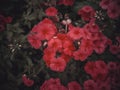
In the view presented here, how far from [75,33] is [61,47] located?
0.21 metres

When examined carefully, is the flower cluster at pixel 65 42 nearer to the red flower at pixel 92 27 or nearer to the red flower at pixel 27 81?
the red flower at pixel 92 27

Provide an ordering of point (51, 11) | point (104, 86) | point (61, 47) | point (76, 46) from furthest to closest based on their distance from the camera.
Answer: point (51, 11), point (76, 46), point (61, 47), point (104, 86)

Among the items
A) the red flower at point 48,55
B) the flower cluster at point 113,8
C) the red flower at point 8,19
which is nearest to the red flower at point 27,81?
the red flower at point 48,55

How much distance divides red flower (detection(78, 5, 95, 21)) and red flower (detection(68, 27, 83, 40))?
256 mm

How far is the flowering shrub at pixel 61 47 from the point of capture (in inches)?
122

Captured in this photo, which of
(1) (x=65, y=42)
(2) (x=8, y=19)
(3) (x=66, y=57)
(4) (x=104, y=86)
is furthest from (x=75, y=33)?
(2) (x=8, y=19)

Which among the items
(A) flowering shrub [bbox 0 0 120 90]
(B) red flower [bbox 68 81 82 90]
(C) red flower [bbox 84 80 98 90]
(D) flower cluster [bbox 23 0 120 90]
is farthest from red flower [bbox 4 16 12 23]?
(C) red flower [bbox 84 80 98 90]

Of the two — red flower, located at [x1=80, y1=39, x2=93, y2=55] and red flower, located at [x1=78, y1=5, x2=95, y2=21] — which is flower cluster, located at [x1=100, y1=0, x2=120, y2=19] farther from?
red flower, located at [x1=80, y1=39, x2=93, y2=55]

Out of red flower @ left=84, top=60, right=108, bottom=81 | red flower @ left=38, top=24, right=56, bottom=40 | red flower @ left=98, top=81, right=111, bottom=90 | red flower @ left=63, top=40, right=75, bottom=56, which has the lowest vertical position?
red flower @ left=98, top=81, right=111, bottom=90

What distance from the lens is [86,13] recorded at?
3.41m

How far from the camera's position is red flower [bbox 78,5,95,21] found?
3.37m

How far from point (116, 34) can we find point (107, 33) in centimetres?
12

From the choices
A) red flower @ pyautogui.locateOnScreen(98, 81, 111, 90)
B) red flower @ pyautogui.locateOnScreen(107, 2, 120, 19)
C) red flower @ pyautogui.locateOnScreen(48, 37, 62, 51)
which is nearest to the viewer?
red flower @ pyautogui.locateOnScreen(98, 81, 111, 90)

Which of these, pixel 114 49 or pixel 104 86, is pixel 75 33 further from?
pixel 104 86
